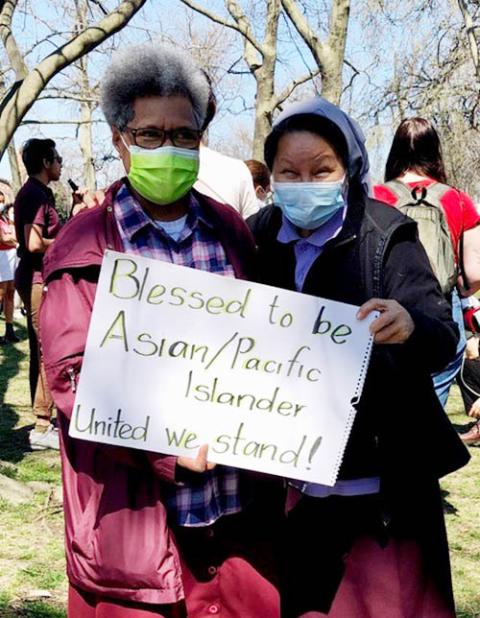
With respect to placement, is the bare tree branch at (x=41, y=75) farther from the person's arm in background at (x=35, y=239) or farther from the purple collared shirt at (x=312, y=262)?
the purple collared shirt at (x=312, y=262)

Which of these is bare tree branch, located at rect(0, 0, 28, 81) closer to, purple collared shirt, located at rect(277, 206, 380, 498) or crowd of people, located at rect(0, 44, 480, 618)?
crowd of people, located at rect(0, 44, 480, 618)

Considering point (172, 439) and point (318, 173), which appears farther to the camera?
point (318, 173)

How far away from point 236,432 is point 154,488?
0.21 meters

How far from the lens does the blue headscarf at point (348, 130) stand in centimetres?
186

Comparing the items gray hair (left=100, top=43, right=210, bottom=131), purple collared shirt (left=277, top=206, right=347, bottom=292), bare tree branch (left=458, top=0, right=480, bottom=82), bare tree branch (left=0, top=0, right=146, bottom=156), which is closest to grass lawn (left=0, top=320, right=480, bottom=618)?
purple collared shirt (left=277, top=206, right=347, bottom=292)

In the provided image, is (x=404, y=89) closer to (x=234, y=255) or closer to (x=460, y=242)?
(x=460, y=242)

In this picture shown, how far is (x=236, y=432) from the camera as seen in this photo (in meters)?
1.74

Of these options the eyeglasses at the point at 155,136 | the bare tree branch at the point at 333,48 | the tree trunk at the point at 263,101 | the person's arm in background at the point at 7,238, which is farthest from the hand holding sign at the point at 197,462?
the tree trunk at the point at 263,101

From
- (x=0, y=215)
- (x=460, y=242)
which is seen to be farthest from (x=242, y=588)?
(x=0, y=215)

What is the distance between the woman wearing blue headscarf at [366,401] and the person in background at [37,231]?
3335mm

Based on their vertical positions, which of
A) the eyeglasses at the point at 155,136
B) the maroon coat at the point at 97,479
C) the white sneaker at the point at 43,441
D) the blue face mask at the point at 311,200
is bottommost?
the white sneaker at the point at 43,441

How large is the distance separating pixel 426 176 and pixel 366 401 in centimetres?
185

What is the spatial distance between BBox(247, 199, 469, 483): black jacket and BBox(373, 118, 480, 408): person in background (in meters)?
1.52

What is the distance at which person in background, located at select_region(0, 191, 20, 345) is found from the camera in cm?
995
